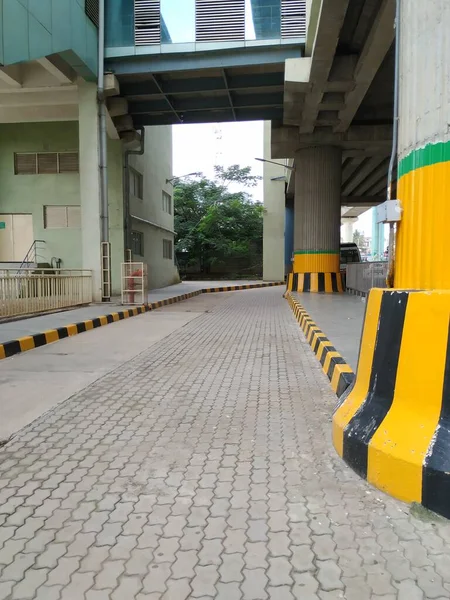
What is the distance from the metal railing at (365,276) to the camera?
11.4 meters

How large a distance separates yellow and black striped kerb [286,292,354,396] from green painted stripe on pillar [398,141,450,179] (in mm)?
1733

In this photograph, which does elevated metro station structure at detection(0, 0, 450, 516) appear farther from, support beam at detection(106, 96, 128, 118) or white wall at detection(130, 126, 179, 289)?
white wall at detection(130, 126, 179, 289)

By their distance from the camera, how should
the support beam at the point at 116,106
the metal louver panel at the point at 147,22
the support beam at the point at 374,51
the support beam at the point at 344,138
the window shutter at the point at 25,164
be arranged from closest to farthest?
the support beam at the point at 374,51, the metal louver panel at the point at 147,22, the support beam at the point at 116,106, the support beam at the point at 344,138, the window shutter at the point at 25,164

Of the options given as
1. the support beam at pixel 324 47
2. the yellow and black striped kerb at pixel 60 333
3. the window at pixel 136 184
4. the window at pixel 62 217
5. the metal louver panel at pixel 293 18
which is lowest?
the yellow and black striped kerb at pixel 60 333

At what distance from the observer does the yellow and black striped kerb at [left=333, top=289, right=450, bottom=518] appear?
2303 mm

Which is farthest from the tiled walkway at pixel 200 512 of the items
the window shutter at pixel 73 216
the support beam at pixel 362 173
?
the support beam at pixel 362 173

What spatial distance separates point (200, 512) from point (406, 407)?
1240 mm

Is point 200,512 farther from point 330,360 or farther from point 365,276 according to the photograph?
point 365,276

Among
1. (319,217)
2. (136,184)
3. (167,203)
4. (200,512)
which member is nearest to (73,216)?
(136,184)

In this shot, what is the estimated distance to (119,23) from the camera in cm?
1359

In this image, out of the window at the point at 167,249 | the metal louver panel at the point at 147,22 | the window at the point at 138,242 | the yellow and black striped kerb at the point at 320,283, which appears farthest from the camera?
the window at the point at 167,249

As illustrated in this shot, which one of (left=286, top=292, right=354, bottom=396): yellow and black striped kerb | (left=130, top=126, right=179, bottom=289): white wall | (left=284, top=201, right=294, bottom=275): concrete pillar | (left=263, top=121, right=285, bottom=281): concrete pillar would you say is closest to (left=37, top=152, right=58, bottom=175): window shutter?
(left=130, top=126, right=179, bottom=289): white wall

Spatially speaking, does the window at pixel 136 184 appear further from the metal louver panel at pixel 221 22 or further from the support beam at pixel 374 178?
the support beam at pixel 374 178

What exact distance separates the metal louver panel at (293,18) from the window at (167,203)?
12.8 metres
